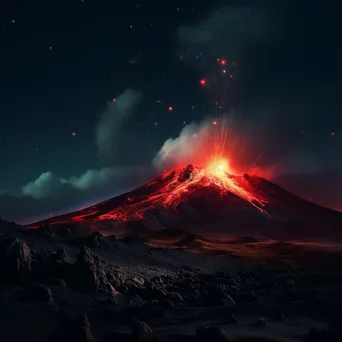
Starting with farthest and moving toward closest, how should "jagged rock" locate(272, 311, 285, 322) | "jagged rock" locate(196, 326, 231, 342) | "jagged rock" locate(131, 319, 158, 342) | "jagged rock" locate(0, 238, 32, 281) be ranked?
"jagged rock" locate(0, 238, 32, 281) → "jagged rock" locate(272, 311, 285, 322) → "jagged rock" locate(131, 319, 158, 342) → "jagged rock" locate(196, 326, 231, 342)

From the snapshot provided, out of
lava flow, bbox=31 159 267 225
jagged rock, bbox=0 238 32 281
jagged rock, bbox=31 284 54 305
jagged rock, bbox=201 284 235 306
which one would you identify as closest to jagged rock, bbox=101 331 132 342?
jagged rock, bbox=31 284 54 305

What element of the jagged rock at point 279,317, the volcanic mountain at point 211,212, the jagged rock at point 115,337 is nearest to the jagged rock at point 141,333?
the jagged rock at point 115,337

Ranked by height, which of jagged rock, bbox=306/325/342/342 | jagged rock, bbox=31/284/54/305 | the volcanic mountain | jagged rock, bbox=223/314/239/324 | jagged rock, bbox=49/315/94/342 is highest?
the volcanic mountain

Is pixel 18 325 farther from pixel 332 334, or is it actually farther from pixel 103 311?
pixel 332 334

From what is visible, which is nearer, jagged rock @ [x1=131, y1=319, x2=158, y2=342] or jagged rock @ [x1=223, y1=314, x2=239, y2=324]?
jagged rock @ [x1=131, y1=319, x2=158, y2=342]

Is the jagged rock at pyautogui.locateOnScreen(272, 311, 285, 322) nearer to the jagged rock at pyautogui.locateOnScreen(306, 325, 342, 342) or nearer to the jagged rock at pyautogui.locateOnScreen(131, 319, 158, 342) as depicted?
the jagged rock at pyautogui.locateOnScreen(306, 325, 342, 342)

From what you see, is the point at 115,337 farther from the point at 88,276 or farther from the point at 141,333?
the point at 88,276

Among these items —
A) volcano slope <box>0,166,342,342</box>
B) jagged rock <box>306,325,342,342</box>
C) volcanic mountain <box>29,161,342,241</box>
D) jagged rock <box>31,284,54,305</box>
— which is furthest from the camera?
volcanic mountain <box>29,161,342,241</box>
